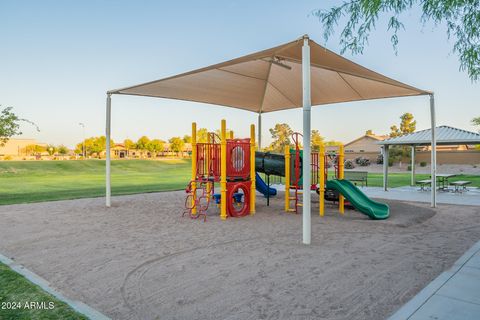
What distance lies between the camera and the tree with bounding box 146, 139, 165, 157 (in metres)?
81.2

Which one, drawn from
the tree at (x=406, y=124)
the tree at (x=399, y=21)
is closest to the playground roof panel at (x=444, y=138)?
the tree at (x=399, y=21)

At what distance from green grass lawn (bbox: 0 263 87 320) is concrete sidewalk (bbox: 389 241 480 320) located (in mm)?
3182

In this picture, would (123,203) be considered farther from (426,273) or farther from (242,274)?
(426,273)

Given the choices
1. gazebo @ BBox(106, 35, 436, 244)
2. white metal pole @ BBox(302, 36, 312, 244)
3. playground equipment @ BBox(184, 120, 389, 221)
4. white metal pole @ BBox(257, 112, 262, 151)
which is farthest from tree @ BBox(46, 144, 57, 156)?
white metal pole @ BBox(302, 36, 312, 244)

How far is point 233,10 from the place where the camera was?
43.3 feet

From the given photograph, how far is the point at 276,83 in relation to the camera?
12.1 metres

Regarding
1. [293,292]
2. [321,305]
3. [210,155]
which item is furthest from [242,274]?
[210,155]

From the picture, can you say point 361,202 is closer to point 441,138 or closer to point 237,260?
point 237,260

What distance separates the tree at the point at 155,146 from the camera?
81.2 metres

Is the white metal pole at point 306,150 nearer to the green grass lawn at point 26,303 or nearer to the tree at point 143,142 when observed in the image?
the green grass lawn at point 26,303

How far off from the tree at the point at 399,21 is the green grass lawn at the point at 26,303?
13.3 feet

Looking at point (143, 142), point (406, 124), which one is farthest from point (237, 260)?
point (143, 142)

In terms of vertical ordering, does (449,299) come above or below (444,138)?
below

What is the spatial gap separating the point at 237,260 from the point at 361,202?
518 cm
